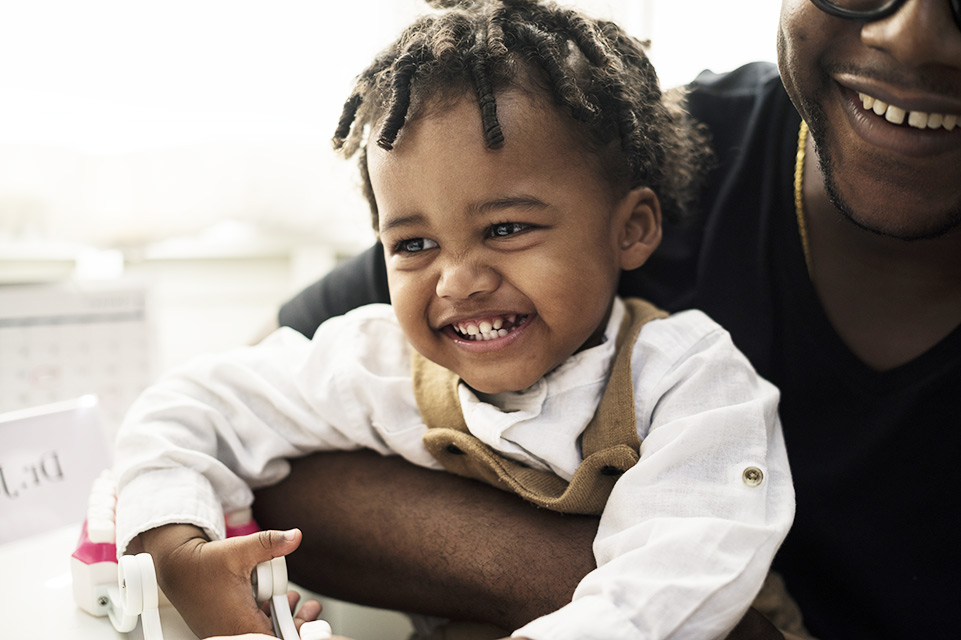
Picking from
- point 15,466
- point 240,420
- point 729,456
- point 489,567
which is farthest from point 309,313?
point 729,456

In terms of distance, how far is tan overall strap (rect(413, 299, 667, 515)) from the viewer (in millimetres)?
863

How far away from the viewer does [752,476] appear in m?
0.78

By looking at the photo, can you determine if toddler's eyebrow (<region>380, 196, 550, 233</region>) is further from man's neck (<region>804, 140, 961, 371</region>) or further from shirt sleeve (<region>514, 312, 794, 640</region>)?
man's neck (<region>804, 140, 961, 371</region>)

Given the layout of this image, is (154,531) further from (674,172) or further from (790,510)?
(674,172)

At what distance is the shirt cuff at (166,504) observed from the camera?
0.85m

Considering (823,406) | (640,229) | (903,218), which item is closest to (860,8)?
(903,218)

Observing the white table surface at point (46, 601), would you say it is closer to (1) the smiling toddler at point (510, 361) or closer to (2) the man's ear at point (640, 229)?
(1) the smiling toddler at point (510, 361)

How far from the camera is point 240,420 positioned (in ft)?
3.24

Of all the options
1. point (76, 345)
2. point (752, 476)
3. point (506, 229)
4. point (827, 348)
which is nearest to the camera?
point (752, 476)

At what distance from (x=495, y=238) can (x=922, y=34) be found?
1.42ft

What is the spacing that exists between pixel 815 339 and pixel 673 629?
1.53 feet

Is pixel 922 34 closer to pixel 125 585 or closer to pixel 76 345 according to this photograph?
pixel 125 585

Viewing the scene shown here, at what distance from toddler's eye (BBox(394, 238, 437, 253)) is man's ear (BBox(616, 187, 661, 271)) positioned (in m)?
0.23

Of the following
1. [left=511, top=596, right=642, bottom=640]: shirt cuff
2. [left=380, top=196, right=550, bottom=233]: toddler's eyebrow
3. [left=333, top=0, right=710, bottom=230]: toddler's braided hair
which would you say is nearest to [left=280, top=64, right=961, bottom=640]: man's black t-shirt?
[left=333, top=0, right=710, bottom=230]: toddler's braided hair
